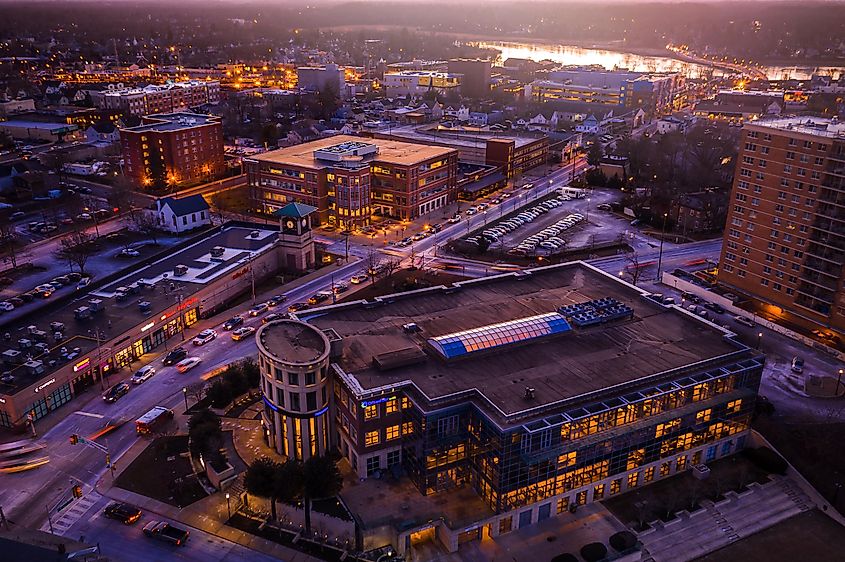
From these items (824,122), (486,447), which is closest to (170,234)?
(486,447)

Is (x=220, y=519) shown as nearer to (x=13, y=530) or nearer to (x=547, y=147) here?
(x=13, y=530)

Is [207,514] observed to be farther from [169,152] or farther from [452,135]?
[452,135]

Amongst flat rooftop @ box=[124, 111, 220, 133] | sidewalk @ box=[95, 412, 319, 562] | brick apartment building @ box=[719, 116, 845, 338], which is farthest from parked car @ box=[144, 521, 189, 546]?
flat rooftop @ box=[124, 111, 220, 133]

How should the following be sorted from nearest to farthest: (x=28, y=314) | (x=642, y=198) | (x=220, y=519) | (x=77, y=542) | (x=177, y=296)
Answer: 1. (x=77, y=542)
2. (x=220, y=519)
3. (x=28, y=314)
4. (x=177, y=296)
5. (x=642, y=198)

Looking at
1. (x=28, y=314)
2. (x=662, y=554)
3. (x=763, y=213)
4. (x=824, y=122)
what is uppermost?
(x=824, y=122)

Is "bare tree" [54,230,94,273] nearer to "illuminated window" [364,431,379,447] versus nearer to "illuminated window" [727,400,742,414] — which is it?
"illuminated window" [364,431,379,447]

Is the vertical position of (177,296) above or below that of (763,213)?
below

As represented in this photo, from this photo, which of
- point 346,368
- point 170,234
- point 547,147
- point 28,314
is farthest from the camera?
point 547,147
